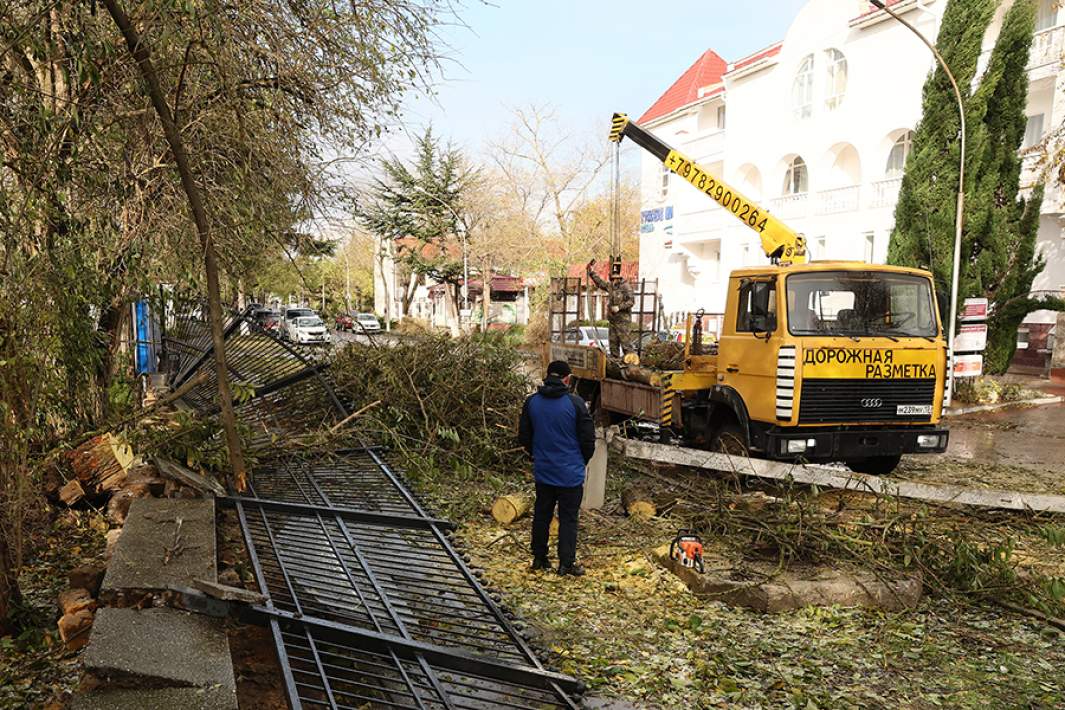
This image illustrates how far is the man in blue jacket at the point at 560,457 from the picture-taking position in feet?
20.0

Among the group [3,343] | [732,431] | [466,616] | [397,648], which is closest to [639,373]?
[732,431]

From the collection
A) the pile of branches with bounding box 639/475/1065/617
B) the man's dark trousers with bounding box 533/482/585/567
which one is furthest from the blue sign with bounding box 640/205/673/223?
the man's dark trousers with bounding box 533/482/585/567

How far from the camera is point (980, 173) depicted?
723 inches

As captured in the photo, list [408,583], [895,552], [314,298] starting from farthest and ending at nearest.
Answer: [314,298] → [895,552] → [408,583]

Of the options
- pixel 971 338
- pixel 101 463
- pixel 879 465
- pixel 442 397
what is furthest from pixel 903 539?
pixel 971 338

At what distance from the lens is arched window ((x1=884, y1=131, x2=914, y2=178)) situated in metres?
24.2

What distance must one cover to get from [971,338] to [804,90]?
15.2 metres

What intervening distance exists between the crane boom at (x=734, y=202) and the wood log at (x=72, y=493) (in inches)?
329

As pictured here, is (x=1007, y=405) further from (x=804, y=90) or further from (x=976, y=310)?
(x=804, y=90)

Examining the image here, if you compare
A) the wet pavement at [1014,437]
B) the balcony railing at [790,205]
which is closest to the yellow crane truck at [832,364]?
the wet pavement at [1014,437]

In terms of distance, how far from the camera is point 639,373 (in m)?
10.9

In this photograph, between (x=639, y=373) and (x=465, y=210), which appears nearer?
(x=639, y=373)

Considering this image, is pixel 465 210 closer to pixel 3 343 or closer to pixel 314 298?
pixel 314 298

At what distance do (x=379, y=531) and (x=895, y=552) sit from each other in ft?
13.6
